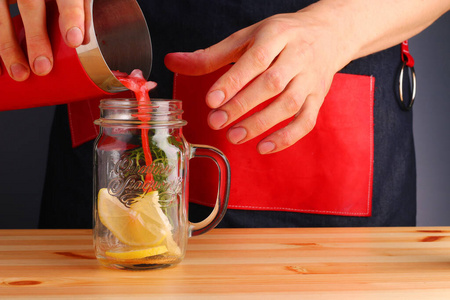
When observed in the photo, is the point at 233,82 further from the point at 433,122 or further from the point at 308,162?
the point at 433,122

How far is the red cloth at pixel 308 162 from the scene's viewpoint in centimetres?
114

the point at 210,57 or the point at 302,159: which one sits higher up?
the point at 210,57

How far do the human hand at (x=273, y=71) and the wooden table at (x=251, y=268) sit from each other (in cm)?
17

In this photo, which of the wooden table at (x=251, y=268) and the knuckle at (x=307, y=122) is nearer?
the wooden table at (x=251, y=268)

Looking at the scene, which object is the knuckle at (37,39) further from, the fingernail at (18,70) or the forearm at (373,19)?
the forearm at (373,19)

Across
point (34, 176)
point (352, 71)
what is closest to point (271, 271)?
point (352, 71)

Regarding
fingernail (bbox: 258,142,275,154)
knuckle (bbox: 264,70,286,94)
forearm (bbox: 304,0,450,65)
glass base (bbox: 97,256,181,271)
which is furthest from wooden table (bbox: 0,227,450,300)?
forearm (bbox: 304,0,450,65)

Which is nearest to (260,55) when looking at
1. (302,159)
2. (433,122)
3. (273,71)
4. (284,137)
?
(273,71)

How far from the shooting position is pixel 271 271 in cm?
72

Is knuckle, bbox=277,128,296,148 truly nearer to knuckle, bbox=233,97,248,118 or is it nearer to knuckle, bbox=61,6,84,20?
knuckle, bbox=233,97,248,118

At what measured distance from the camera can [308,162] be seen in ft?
3.84

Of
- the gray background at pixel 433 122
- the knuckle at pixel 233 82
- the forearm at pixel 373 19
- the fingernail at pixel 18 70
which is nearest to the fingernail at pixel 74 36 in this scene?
the fingernail at pixel 18 70

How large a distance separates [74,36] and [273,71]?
1.02 ft

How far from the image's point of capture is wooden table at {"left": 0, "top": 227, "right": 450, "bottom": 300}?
642 mm
